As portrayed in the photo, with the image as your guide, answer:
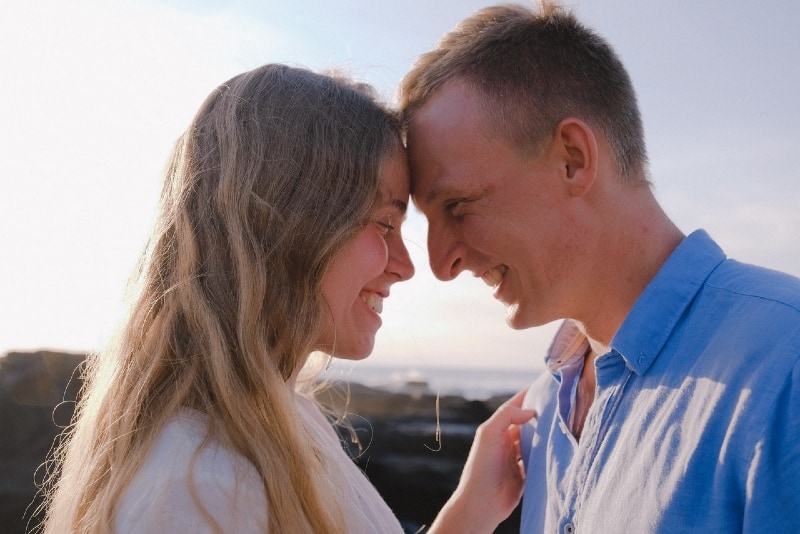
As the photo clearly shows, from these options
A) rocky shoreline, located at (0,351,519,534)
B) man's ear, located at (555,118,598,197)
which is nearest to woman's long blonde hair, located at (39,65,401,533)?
man's ear, located at (555,118,598,197)

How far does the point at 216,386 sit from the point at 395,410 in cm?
613

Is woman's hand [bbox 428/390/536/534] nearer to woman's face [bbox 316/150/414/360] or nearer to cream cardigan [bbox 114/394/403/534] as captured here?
woman's face [bbox 316/150/414/360]

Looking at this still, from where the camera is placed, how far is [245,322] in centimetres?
201

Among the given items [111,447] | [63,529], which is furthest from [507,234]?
[63,529]

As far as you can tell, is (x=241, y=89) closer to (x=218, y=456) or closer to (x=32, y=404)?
(x=218, y=456)

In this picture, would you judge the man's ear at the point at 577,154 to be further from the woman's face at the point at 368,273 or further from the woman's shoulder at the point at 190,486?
the woman's shoulder at the point at 190,486

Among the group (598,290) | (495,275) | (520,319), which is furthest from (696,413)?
(495,275)

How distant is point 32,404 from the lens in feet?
19.7

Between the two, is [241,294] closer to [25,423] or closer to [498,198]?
[498,198]

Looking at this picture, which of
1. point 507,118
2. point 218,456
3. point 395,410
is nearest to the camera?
point 218,456

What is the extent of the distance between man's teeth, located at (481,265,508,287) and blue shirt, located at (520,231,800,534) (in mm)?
594

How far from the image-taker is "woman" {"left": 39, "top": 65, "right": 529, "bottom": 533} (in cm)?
180

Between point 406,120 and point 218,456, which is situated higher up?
point 406,120

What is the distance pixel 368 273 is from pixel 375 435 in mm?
5010
